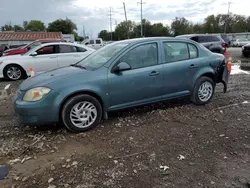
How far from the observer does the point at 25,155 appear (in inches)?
130

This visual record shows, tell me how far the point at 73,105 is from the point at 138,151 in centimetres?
133

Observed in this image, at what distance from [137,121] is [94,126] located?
33.7 inches

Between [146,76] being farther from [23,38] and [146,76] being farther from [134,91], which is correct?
[23,38]

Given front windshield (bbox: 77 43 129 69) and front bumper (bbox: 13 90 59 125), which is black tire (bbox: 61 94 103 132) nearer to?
front bumper (bbox: 13 90 59 125)

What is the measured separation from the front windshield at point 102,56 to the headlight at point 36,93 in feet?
3.30

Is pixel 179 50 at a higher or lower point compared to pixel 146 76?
higher

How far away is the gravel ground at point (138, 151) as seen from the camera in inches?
107

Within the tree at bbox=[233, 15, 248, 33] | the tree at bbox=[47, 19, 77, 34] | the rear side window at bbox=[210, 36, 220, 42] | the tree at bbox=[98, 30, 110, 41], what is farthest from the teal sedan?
the tree at bbox=[98, 30, 110, 41]

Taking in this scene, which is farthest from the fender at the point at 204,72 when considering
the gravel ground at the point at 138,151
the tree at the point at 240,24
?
the tree at the point at 240,24

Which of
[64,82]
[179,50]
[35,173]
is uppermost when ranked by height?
[179,50]

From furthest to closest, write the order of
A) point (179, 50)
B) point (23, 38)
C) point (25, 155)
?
1. point (23, 38)
2. point (179, 50)
3. point (25, 155)

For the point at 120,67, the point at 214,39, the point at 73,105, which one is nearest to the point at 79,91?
the point at 73,105

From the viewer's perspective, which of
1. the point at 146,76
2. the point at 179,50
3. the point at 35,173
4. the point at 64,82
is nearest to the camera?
the point at 35,173

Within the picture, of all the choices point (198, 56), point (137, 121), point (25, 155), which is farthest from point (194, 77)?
point (25, 155)
